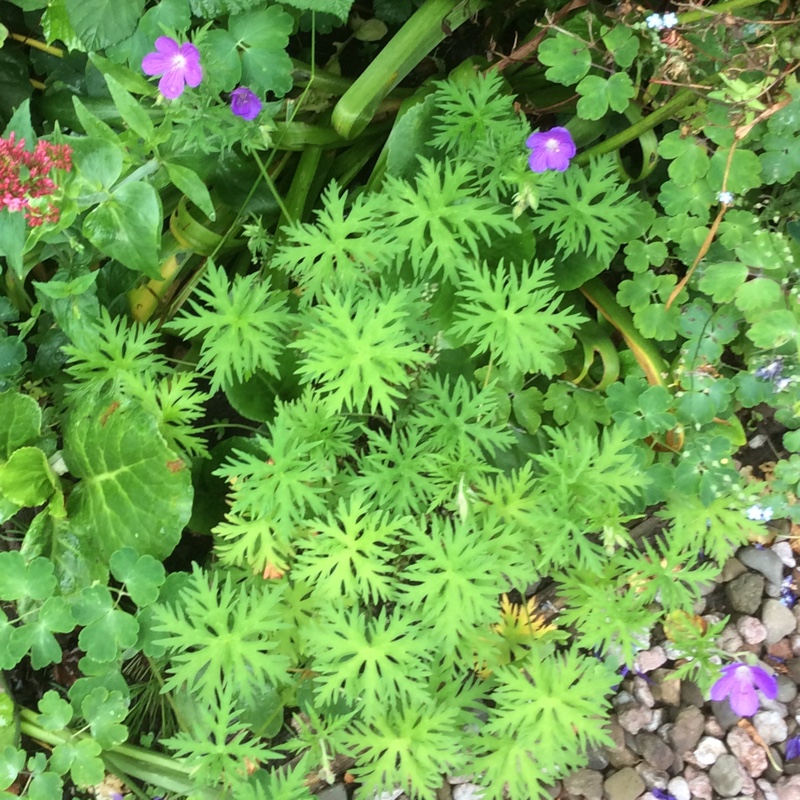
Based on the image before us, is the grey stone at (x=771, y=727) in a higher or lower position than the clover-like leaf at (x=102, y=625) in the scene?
lower

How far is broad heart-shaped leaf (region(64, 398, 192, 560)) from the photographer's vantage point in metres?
1.14

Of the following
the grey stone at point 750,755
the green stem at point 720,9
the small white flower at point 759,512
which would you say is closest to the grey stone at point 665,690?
the grey stone at point 750,755

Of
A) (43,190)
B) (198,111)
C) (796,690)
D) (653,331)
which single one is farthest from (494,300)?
(796,690)

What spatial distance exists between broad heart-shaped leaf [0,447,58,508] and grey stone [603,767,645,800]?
1100mm

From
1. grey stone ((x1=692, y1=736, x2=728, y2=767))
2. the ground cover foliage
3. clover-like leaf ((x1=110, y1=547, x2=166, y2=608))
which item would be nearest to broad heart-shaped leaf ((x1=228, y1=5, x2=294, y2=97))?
the ground cover foliage

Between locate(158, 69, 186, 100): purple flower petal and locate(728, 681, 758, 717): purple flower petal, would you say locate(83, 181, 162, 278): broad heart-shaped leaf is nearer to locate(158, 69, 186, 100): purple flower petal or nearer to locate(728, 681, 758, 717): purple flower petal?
locate(158, 69, 186, 100): purple flower petal

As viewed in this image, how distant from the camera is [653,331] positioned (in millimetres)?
1219

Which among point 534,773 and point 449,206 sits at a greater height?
point 449,206

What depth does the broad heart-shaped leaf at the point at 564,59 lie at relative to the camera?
1.14 metres

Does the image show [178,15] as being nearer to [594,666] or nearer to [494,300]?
[494,300]

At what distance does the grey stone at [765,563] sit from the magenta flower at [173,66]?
1233mm

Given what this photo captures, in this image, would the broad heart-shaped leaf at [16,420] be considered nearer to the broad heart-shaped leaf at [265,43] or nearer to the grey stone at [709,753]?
the broad heart-shaped leaf at [265,43]

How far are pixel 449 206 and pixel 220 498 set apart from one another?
2.18ft

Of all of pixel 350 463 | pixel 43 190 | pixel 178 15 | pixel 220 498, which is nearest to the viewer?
pixel 43 190
